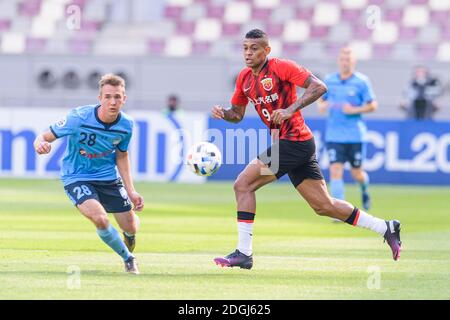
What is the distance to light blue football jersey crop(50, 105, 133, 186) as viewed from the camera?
34.2 ft

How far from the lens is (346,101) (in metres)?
17.4

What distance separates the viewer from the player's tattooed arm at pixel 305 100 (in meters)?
10.3

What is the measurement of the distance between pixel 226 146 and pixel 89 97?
14.2 meters

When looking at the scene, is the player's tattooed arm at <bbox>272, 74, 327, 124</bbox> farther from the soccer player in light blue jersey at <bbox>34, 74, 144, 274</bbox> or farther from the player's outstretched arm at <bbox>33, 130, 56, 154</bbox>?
the player's outstretched arm at <bbox>33, 130, 56, 154</bbox>

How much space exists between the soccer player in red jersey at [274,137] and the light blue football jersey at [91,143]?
94 cm

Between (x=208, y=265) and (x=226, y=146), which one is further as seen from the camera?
(x=226, y=146)

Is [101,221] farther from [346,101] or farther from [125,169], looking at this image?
[346,101]

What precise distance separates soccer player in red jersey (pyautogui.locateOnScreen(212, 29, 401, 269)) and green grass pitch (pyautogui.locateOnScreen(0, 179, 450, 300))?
55 cm

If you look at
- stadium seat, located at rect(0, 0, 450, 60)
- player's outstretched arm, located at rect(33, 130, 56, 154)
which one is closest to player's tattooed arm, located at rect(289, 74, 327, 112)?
player's outstretched arm, located at rect(33, 130, 56, 154)

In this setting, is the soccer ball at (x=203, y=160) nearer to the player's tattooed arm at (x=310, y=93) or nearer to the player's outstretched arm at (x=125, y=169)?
the player's outstretched arm at (x=125, y=169)

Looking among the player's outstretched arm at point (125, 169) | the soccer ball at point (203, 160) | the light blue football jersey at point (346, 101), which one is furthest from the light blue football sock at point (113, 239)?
the light blue football jersey at point (346, 101)

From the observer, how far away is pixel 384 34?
28.1 meters
